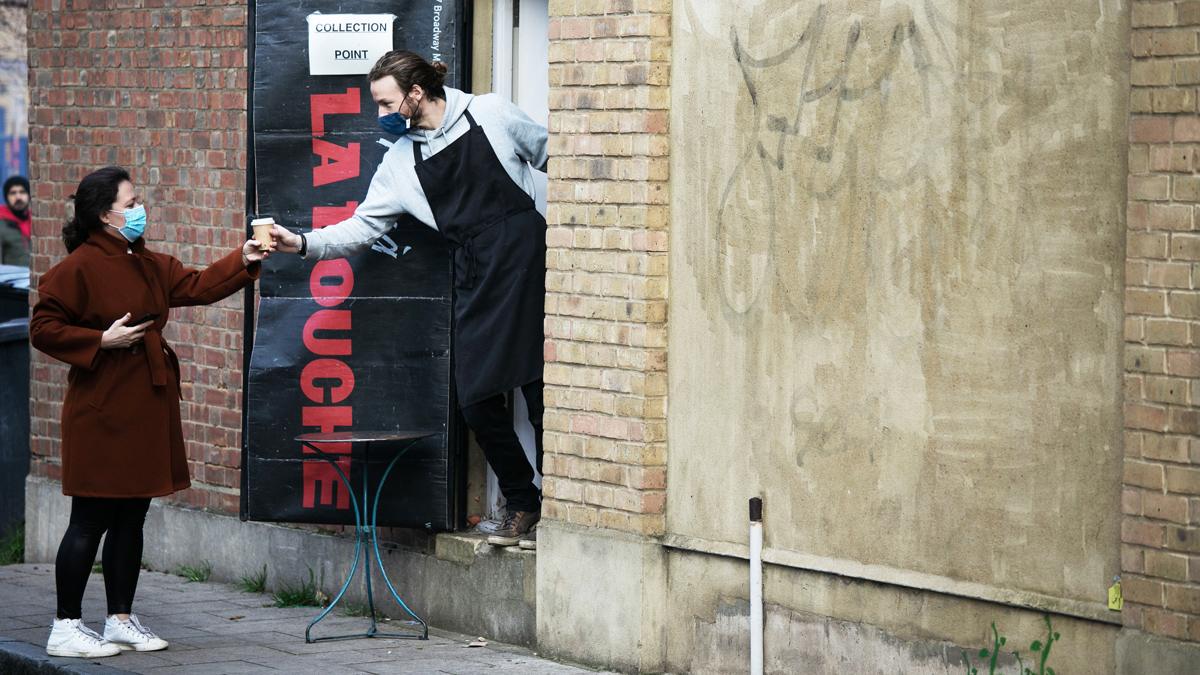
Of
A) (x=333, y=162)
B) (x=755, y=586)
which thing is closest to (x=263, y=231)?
(x=333, y=162)

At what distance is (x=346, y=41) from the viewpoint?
26.9 ft

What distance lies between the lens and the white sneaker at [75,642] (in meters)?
7.60

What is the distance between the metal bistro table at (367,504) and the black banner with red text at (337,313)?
6cm

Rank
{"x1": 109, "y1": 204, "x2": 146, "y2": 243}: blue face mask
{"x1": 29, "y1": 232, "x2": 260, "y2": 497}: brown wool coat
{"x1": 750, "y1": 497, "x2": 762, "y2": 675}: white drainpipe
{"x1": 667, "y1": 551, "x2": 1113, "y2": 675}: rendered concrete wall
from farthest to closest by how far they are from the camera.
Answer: {"x1": 109, "y1": 204, "x2": 146, "y2": 243}: blue face mask < {"x1": 29, "y1": 232, "x2": 260, "y2": 497}: brown wool coat < {"x1": 750, "y1": 497, "x2": 762, "y2": 675}: white drainpipe < {"x1": 667, "y1": 551, "x2": 1113, "y2": 675}: rendered concrete wall

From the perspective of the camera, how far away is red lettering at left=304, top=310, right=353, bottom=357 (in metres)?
8.31

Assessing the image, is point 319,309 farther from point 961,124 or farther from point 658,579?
point 961,124

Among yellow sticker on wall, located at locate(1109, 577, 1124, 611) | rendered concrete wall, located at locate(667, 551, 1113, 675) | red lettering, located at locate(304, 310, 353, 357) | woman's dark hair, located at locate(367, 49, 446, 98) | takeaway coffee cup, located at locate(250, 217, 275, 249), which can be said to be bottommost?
rendered concrete wall, located at locate(667, 551, 1113, 675)

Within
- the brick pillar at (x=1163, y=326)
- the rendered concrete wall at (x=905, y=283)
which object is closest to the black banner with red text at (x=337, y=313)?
the rendered concrete wall at (x=905, y=283)

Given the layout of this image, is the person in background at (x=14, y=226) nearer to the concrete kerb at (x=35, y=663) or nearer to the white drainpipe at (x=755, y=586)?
the concrete kerb at (x=35, y=663)

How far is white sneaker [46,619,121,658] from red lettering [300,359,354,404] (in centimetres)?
144

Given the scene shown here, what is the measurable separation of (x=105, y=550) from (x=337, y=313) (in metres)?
1.46

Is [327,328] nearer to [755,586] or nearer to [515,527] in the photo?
[515,527]

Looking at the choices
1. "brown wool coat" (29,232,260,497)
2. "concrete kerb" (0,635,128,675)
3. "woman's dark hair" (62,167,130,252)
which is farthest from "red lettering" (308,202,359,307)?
"concrete kerb" (0,635,128,675)

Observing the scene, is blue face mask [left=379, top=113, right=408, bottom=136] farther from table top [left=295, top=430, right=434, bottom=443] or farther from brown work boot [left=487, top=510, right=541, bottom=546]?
brown work boot [left=487, top=510, right=541, bottom=546]
